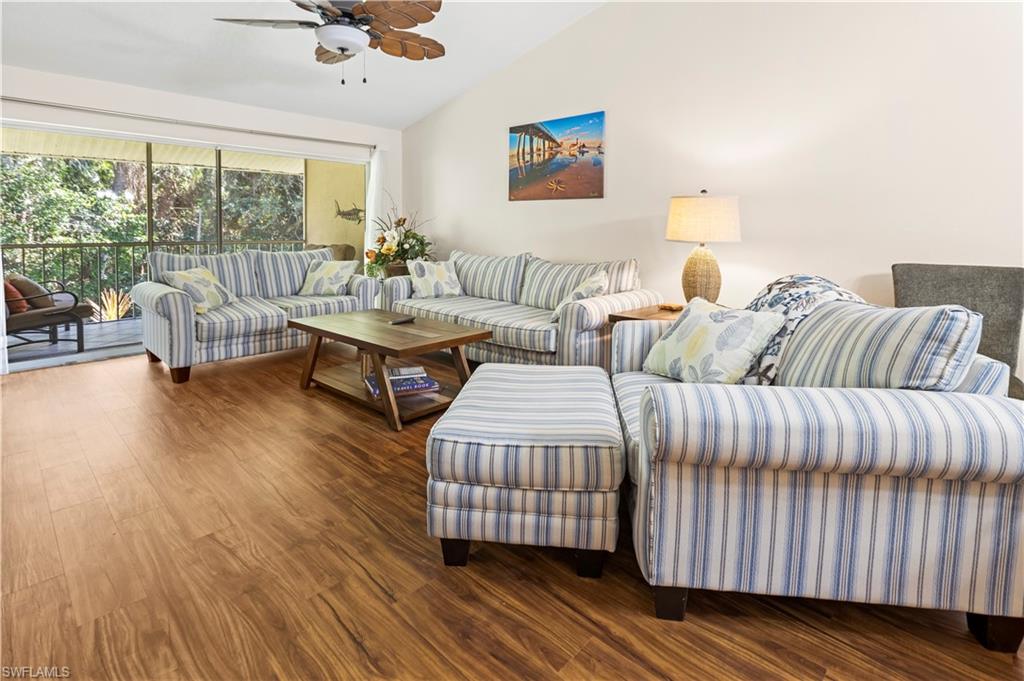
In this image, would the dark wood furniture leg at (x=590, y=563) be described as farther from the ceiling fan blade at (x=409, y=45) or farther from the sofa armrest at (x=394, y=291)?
the sofa armrest at (x=394, y=291)

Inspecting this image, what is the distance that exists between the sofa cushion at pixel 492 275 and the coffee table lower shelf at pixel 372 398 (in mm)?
1242

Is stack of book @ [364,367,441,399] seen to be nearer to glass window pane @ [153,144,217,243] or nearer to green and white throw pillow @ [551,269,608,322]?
green and white throw pillow @ [551,269,608,322]

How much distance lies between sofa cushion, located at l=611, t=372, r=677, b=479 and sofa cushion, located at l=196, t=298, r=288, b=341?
253 cm

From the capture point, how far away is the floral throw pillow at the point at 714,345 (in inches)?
82.7

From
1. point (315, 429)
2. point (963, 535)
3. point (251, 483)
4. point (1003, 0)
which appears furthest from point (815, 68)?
point (251, 483)

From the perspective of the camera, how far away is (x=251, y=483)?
7.58 ft

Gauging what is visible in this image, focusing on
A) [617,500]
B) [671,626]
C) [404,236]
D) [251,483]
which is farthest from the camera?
[404,236]

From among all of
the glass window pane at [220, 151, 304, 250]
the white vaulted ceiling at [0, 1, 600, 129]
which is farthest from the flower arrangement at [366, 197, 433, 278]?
the white vaulted ceiling at [0, 1, 600, 129]

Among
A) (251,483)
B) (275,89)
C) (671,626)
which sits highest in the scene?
(275,89)

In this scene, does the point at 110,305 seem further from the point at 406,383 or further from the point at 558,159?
the point at 558,159

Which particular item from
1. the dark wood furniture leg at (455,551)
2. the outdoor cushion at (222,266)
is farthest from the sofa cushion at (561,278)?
the dark wood furniture leg at (455,551)

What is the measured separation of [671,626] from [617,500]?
0.35m

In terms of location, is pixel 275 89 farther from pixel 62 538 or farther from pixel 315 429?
pixel 62 538

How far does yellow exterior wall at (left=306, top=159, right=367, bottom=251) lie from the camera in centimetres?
554
